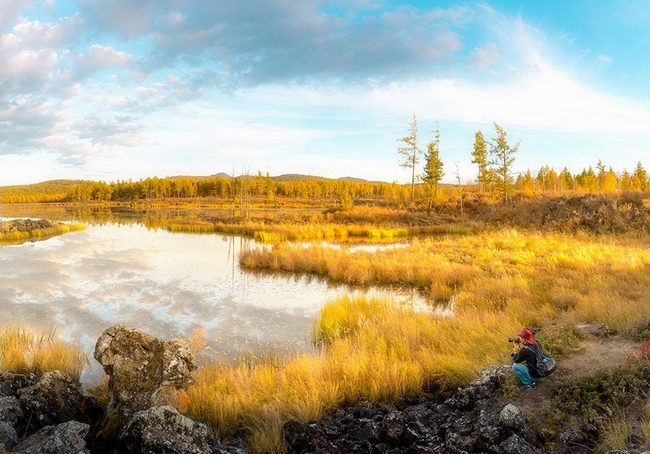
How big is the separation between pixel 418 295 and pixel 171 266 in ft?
44.6

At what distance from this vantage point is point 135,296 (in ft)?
54.5

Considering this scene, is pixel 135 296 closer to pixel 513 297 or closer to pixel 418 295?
pixel 418 295

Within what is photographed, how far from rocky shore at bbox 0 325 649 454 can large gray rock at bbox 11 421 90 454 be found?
0.04ft

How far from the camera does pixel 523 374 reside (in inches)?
264

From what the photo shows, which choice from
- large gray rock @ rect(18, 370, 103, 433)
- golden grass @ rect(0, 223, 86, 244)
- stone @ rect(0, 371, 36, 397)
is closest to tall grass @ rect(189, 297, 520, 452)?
large gray rock @ rect(18, 370, 103, 433)

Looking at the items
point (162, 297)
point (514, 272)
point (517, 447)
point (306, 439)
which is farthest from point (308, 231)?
point (517, 447)

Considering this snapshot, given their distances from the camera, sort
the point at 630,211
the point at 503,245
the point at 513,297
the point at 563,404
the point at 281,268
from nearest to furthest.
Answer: the point at 563,404, the point at 513,297, the point at 281,268, the point at 503,245, the point at 630,211

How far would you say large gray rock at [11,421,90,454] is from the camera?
4969 millimetres

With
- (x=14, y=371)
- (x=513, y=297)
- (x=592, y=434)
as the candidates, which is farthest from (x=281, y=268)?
(x=592, y=434)

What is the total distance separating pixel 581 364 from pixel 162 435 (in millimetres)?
6462

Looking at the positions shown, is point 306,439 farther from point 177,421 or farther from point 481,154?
point 481,154

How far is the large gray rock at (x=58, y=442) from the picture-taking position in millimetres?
4969

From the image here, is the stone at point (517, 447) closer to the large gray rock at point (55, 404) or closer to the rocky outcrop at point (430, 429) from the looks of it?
the rocky outcrop at point (430, 429)

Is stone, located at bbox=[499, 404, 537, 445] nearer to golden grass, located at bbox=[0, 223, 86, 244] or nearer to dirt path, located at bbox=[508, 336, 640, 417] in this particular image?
dirt path, located at bbox=[508, 336, 640, 417]
